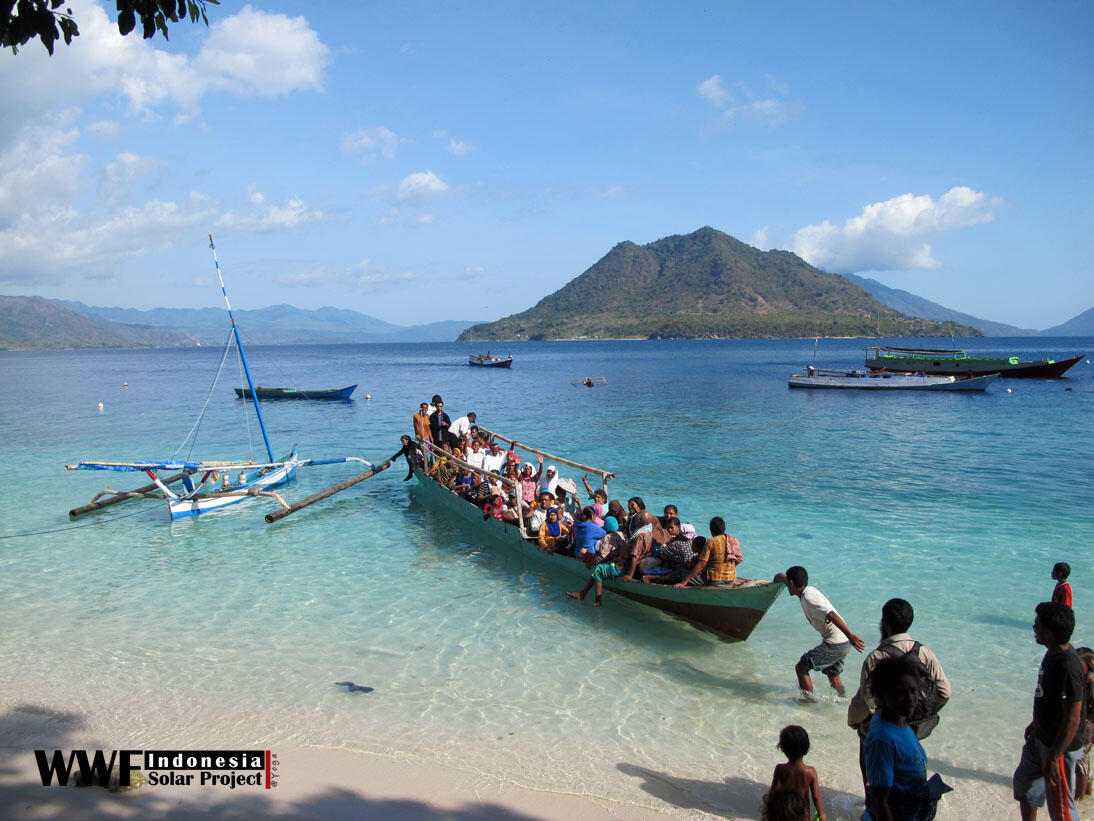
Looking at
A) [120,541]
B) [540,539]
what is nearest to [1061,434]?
[540,539]

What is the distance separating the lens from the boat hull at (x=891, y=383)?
50.1 meters

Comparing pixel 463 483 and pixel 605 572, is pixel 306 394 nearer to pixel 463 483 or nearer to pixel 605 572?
pixel 463 483

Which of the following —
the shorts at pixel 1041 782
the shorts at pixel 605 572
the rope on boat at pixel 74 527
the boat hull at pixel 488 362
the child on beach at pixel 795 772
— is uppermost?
the boat hull at pixel 488 362

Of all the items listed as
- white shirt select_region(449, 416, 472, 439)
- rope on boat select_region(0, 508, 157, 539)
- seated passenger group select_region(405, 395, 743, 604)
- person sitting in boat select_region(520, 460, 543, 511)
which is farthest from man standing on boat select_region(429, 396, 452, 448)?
rope on boat select_region(0, 508, 157, 539)

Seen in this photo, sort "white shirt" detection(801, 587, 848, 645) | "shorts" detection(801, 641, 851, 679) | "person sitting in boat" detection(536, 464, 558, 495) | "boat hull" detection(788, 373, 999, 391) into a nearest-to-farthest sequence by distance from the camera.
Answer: "white shirt" detection(801, 587, 848, 645) < "shorts" detection(801, 641, 851, 679) < "person sitting in boat" detection(536, 464, 558, 495) < "boat hull" detection(788, 373, 999, 391)

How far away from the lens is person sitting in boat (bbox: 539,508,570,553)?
40.1ft

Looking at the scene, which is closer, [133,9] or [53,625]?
[133,9]

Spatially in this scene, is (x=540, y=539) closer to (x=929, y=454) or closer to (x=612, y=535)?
(x=612, y=535)

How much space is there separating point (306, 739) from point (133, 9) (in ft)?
21.9

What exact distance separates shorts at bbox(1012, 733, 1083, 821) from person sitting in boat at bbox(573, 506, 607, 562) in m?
6.71

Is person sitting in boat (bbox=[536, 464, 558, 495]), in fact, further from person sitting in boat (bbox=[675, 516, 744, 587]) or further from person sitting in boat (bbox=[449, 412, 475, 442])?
person sitting in boat (bbox=[675, 516, 744, 587])

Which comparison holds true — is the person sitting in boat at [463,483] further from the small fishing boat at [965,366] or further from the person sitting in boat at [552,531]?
the small fishing boat at [965,366]

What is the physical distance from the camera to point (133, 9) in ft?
14.5

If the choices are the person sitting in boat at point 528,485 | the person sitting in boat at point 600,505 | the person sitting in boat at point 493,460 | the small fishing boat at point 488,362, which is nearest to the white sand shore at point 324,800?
the person sitting in boat at point 600,505
